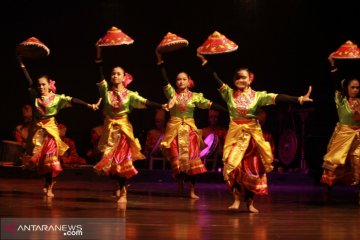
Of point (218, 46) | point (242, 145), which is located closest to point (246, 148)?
point (242, 145)

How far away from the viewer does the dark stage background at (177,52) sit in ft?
34.4

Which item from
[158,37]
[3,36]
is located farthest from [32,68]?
[158,37]

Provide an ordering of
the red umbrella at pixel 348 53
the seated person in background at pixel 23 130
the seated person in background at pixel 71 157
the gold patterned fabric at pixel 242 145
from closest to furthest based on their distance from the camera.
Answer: the gold patterned fabric at pixel 242 145 → the red umbrella at pixel 348 53 → the seated person in background at pixel 23 130 → the seated person in background at pixel 71 157

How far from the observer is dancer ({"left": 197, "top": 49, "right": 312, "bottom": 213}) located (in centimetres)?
612

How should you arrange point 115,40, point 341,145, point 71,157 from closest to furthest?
1. point 115,40
2. point 341,145
3. point 71,157

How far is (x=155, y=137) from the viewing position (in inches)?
401

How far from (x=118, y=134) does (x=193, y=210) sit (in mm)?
1180

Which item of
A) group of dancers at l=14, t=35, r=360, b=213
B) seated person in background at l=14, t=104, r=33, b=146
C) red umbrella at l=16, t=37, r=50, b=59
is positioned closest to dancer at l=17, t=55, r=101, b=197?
group of dancers at l=14, t=35, r=360, b=213

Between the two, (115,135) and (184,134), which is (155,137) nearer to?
(184,134)

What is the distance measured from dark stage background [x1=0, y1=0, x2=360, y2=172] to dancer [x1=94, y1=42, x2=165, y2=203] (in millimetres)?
3475

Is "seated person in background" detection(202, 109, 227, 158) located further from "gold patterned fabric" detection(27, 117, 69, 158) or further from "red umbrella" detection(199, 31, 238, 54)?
"red umbrella" detection(199, 31, 238, 54)

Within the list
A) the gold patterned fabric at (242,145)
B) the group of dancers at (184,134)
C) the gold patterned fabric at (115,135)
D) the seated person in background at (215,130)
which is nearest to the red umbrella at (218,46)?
the group of dancers at (184,134)

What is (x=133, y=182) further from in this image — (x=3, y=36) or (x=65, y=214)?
(x=65, y=214)

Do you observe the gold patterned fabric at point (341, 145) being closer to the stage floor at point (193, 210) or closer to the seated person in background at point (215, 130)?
the stage floor at point (193, 210)
